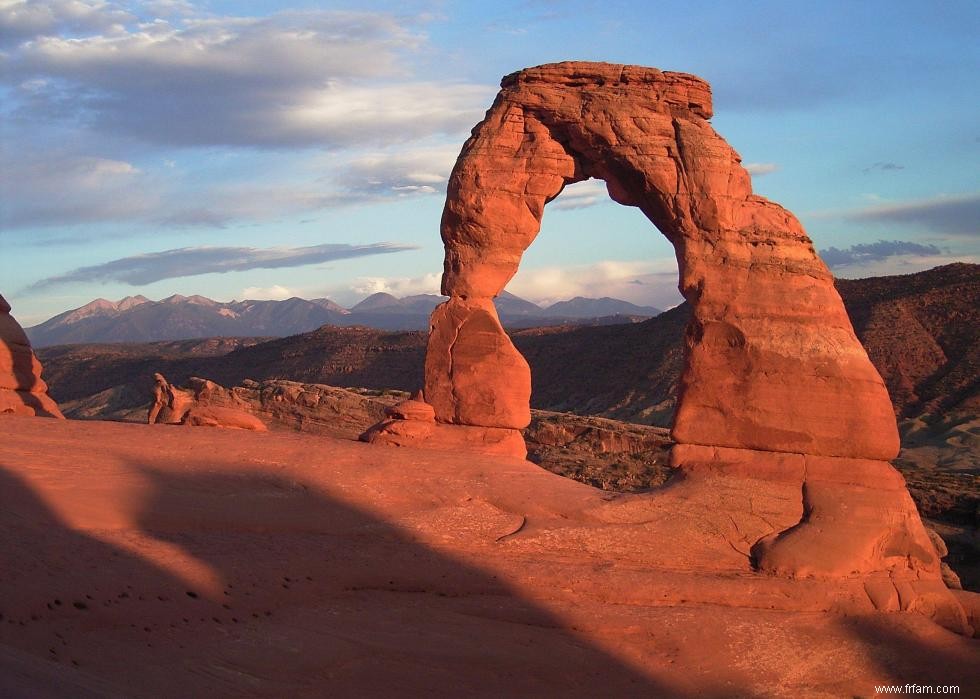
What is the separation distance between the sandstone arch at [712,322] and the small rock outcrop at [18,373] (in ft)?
27.8

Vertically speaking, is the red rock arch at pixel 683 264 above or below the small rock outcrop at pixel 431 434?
above

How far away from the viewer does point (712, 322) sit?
14984 mm

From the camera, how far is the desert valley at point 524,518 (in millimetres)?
9875

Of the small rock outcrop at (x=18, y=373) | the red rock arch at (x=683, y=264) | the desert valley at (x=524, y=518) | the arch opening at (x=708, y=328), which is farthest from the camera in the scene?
the small rock outcrop at (x=18, y=373)

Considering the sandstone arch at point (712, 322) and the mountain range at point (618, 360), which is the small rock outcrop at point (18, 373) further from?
the mountain range at point (618, 360)

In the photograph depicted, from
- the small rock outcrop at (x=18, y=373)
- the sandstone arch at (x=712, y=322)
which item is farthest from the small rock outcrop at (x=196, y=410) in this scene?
the sandstone arch at (x=712, y=322)

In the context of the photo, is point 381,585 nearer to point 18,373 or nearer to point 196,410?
point 196,410

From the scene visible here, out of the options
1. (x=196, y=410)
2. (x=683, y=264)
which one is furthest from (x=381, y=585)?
(x=196, y=410)

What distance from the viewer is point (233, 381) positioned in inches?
2473

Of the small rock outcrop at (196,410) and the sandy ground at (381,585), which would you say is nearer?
the sandy ground at (381,585)

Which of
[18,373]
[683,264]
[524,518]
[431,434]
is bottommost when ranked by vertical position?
[524,518]

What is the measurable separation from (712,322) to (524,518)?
12.8 feet

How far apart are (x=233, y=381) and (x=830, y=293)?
51.6 metres

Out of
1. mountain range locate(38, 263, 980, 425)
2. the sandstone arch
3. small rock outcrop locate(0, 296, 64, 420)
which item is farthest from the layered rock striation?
mountain range locate(38, 263, 980, 425)
